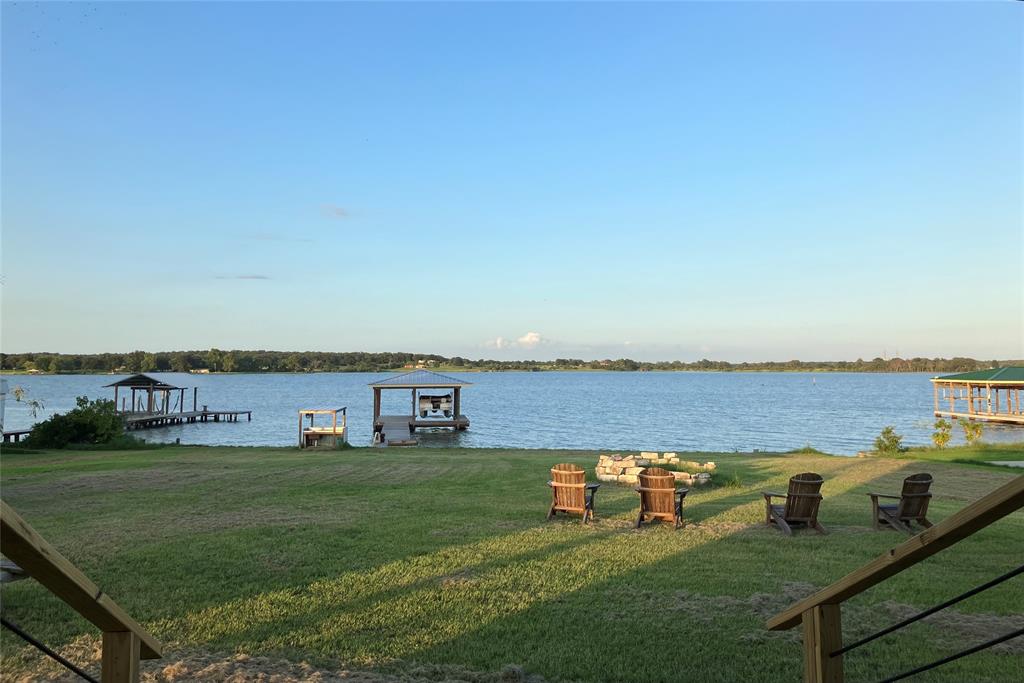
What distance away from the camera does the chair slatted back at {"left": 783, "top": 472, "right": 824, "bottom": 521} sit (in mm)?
9312

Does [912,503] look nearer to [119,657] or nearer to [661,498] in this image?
[661,498]

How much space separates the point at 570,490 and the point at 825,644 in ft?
24.6

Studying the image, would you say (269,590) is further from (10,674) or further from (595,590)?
(595,590)

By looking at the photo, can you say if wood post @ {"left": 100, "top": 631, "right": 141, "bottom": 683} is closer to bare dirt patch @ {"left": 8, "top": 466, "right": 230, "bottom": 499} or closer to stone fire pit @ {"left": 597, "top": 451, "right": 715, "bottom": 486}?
bare dirt patch @ {"left": 8, "top": 466, "right": 230, "bottom": 499}

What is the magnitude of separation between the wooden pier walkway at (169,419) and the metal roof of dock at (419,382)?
17408mm

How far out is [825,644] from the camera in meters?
2.82

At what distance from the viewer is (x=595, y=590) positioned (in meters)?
6.73

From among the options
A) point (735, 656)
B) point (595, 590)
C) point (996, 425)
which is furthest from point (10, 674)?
point (996, 425)

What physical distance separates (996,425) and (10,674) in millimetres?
53724

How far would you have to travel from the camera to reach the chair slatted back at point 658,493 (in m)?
9.86

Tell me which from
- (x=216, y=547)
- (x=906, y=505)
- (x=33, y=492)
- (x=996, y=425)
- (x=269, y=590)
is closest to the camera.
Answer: (x=269, y=590)

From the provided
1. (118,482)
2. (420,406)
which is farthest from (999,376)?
(118,482)

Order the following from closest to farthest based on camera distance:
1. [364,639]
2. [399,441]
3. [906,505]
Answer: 1. [364,639]
2. [906,505]
3. [399,441]

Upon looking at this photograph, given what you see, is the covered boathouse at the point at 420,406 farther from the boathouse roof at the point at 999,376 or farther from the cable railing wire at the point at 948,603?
the cable railing wire at the point at 948,603
